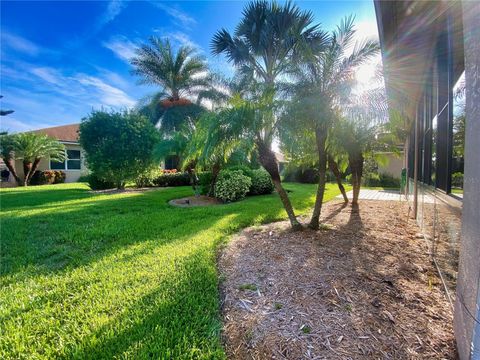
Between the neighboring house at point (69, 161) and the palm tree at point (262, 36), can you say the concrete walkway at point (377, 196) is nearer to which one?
the palm tree at point (262, 36)

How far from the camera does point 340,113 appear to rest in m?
4.80

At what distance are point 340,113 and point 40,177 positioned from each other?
74.9 ft

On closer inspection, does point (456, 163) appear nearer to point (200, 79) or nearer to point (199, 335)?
point (199, 335)

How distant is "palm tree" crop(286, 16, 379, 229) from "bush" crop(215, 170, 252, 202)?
5617mm

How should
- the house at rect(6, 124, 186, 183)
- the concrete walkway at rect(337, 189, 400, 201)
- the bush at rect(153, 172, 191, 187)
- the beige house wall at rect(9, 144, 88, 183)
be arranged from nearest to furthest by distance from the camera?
1. the concrete walkway at rect(337, 189, 400, 201)
2. the bush at rect(153, 172, 191, 187)
3. the beige house wall at rect(9, 144, 88, 183)
4. the house at rect(6, 124, 186, 183)

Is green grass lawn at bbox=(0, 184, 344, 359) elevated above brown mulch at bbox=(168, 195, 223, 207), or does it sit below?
below

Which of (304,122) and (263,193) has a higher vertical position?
(304,122)

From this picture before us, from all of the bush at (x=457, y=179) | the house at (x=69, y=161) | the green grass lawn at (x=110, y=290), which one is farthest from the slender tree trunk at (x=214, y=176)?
the house at (x=69, y=161)

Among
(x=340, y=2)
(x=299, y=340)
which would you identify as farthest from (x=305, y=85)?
(x=299, y=340)

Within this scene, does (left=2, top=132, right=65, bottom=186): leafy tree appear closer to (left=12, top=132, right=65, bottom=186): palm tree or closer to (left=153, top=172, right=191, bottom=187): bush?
(left=12, top=132, right=65, bottom=186): palm tree

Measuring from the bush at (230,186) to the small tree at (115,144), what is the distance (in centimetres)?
451

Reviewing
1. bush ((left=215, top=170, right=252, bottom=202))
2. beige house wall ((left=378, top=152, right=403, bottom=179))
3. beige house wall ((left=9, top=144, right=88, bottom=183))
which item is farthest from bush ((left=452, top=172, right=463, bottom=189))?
→ beige house wall ((left=9, top=144, right=88, bottom=183))

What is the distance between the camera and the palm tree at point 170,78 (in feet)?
65.7

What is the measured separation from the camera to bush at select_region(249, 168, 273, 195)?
39.0 ft
